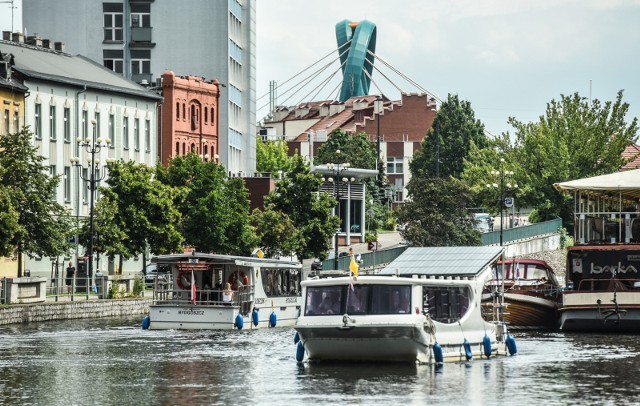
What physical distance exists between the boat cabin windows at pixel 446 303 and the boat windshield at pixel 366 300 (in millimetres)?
1351

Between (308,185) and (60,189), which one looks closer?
(60,189)

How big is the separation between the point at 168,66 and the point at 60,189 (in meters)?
35.6

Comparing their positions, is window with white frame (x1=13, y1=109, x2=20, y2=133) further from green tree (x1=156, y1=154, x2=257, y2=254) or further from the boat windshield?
the boat windshield

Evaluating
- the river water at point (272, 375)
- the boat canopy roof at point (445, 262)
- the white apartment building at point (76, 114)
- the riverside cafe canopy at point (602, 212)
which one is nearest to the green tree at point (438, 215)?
the white apartment building at point (76, 114)

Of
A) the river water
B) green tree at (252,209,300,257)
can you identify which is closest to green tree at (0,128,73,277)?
the river water

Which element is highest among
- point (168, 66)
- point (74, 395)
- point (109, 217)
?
point (168, 66)

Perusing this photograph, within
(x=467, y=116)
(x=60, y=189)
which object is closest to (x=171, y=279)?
(x=60, y=189)

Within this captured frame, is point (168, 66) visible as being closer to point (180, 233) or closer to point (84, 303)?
point (180, 233)

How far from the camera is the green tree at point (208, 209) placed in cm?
10806

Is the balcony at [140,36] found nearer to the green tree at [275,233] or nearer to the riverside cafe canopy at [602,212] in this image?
the green tree at [275,233]

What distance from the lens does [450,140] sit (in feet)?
634

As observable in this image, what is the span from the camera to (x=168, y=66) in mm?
144875

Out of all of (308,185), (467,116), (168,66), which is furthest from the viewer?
(467,116)

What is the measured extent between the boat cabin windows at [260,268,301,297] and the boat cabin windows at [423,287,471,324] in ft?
70.9
